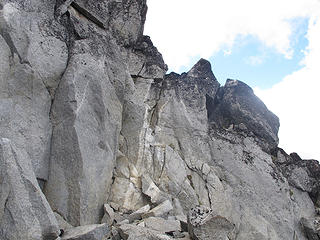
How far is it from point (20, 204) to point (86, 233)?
2.71 metres

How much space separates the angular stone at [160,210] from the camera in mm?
17156

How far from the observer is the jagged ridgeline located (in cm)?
1527

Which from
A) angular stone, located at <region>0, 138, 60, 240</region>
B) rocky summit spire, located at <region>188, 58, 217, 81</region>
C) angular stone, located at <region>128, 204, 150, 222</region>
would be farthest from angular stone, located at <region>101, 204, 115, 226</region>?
rocky summit spire, located at <region>188, 58, 217, 81</region>

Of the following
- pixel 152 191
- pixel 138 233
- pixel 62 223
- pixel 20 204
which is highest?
pixel 152 191

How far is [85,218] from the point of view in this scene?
1623 centimetres

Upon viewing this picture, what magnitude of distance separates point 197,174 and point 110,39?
9.97 meters

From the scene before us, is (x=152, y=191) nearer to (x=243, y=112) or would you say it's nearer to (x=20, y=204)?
(x=20, y=204)

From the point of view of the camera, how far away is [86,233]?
13.7 meters

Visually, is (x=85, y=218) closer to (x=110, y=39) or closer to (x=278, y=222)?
(x=110, y=39)

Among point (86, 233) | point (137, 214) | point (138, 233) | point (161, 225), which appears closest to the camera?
point (86, 233)

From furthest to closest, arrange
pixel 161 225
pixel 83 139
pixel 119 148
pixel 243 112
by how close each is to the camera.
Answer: pixel 243 112 → pixel 119 148 → pixel 83 139 → pixel 161 225

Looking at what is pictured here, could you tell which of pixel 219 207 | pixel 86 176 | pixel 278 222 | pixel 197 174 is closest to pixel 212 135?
pixel 197 174

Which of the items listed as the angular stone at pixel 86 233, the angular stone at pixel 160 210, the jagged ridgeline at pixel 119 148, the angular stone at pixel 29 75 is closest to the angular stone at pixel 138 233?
the jagged ridgeline at pixel 119 148

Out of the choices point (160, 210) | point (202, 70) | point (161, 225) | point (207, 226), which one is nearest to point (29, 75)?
point (160, 210)
